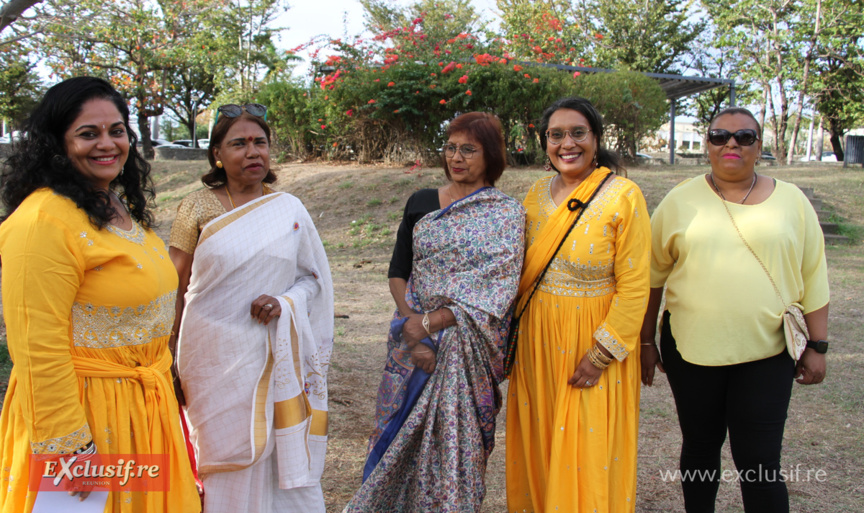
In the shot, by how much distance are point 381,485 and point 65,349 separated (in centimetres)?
140

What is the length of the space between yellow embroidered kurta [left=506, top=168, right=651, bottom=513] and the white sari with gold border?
96 centimetres

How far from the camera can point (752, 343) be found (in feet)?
7.90

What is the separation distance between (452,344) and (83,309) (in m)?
1.37

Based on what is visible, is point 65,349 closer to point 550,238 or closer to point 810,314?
point 550,238

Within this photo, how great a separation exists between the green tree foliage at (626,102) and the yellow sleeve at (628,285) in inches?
428

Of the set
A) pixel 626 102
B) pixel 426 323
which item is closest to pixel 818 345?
pixel 426 323

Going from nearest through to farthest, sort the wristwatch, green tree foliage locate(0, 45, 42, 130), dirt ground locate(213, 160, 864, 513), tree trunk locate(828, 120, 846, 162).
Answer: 1. the wristwatch
2. dirt ground locate(213, 160, 864, 513)
3. green tree foliage locate(0, 45, 42, 130)
4. tree trunk locate(828, 120, 846, 162)

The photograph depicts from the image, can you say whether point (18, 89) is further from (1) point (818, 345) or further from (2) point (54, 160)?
(1) point (818, 345)

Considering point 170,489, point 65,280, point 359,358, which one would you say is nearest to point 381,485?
point 170,489

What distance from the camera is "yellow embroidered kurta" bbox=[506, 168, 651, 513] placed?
2.49 meters

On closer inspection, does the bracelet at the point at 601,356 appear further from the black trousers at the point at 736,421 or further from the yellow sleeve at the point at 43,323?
the yellow sleeve at the point at 43,323

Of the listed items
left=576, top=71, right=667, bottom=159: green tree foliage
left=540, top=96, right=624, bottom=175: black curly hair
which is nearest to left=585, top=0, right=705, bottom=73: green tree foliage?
left=576, top=71, right=667, bottom=159: green tree foliage

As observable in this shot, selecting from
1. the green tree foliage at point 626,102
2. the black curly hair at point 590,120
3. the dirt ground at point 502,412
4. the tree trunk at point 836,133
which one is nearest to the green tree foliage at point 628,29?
the tree trunk at point 836,133

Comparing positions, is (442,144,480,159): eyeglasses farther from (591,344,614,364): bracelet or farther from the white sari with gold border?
(591,344,614,364): bracelet
